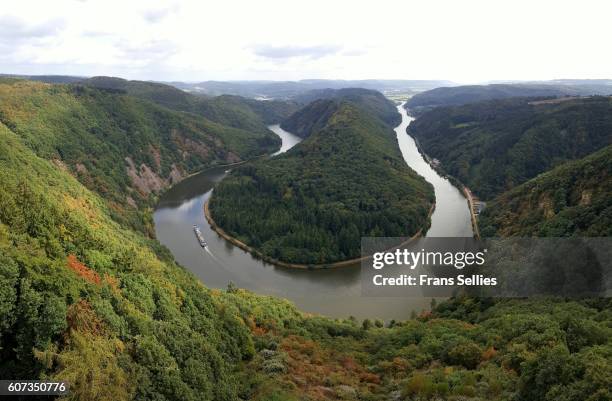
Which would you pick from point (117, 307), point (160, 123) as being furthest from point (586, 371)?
point (160, 123)

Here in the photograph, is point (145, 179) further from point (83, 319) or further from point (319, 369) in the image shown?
point (83, 319)

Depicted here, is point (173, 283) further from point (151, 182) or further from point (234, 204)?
point (151, 182)

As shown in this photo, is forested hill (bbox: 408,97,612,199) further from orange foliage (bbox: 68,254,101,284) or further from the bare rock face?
orange foliage (bbox: 68,254,101,284)

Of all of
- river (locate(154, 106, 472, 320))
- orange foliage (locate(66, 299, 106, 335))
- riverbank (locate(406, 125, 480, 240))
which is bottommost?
river (locate(154, 106, 472, 320))

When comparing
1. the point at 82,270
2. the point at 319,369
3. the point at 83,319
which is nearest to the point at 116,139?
the point at 82,270

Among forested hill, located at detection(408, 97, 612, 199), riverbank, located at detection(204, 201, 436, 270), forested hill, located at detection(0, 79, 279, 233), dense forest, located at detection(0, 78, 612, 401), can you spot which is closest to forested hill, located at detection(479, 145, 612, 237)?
riverbank, located at detection(204, 201, 436, 270)

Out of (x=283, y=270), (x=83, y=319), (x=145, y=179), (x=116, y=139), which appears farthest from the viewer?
(x=116, y=139)
